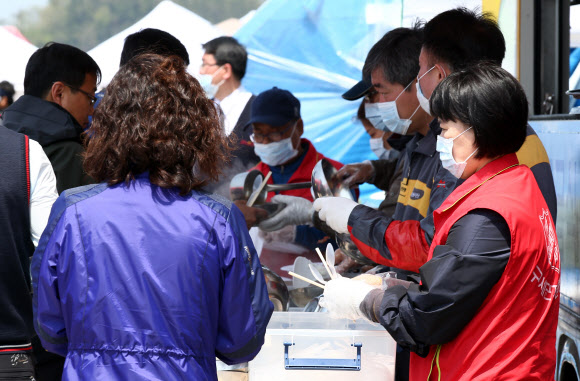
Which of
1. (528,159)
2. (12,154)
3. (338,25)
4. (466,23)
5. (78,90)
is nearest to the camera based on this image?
(12,154)

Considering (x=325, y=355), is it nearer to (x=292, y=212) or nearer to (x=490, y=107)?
(x=490, y=107)

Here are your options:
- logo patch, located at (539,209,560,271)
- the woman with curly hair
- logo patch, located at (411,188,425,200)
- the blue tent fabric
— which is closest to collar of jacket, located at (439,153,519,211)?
logo patch, located at (539,209,560,271)

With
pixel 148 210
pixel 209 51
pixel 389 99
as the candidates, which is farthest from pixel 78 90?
pixel 148 210

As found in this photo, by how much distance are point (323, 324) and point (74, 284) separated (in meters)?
0.99

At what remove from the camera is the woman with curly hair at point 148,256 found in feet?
4.75

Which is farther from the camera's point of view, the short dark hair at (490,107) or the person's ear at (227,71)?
the person's ear at (227,71)

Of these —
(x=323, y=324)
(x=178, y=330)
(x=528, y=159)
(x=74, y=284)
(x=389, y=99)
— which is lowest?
(x=323, y=324)

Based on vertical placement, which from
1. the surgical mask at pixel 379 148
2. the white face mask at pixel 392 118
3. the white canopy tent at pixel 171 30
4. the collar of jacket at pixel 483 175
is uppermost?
the white canopy tent at pixel 171 30

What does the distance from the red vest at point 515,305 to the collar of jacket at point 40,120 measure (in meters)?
1.57

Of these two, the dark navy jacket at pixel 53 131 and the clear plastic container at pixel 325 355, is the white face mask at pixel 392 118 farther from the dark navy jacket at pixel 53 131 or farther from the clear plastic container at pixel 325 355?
the dark navy jacket at pixel 53 131

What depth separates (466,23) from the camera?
7.93ft

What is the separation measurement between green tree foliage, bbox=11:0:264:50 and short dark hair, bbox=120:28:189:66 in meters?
0.36

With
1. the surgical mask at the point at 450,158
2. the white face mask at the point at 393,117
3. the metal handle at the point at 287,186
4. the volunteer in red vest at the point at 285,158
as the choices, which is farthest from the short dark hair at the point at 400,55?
the surgical mask at the point at 450,158

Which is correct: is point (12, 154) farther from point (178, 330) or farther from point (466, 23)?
point (466, 23)
